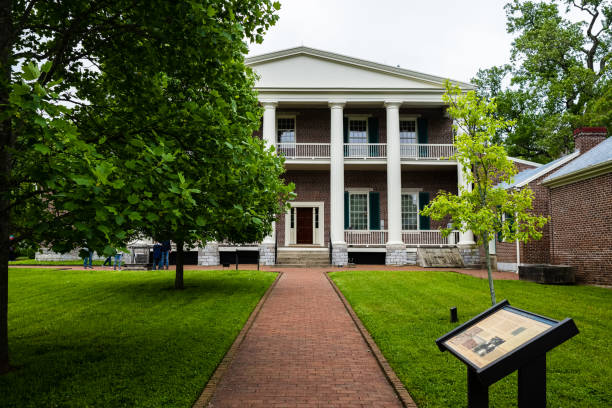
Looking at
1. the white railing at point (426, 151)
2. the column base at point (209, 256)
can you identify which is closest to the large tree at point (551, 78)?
the white railing at point (426, 151)

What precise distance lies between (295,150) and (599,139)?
12987 millimetres

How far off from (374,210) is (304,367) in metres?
16.9

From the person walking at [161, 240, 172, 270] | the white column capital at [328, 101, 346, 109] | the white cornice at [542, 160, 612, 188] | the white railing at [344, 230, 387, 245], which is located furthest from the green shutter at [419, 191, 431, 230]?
the person walking at [161, 240, 172, 270]

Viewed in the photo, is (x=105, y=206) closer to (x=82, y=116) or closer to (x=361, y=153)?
(x=82, y=116)

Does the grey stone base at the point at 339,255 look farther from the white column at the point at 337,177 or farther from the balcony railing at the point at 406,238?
the balcony railing at the point at 406,238

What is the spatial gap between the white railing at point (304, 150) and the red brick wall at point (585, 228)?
10687 mm

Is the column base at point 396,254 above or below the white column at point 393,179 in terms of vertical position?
below

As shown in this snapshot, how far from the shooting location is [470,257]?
19.4 metres

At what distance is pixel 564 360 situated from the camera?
5.49m

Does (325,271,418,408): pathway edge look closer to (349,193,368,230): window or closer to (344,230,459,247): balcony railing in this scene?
(344,230,459,247): balcony railing

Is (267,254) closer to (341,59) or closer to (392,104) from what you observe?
(392,104)

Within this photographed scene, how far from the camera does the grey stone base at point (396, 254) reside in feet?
63.4

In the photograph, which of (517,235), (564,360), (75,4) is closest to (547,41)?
(517,235)

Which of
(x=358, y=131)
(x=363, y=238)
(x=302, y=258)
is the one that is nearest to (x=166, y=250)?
(x=302, y=258)
